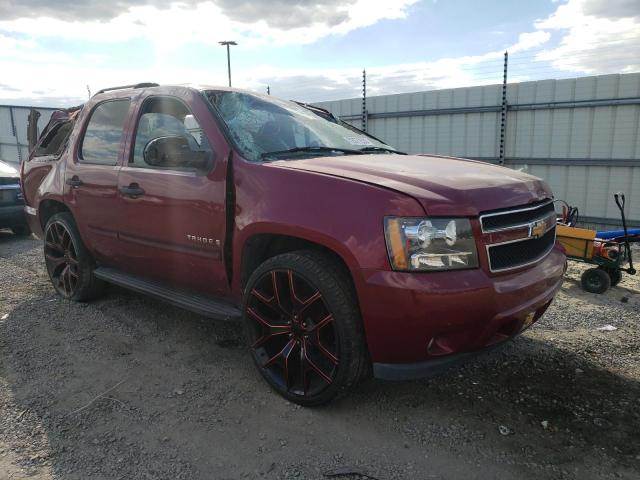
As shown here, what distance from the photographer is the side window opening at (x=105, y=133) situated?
3.94m

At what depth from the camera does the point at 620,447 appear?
2451 mm

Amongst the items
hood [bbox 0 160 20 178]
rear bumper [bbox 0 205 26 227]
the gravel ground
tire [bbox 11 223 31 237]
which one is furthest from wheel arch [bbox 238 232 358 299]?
tire [bbox 11 223 31 237]

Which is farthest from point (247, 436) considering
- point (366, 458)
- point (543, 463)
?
point (543, 463)

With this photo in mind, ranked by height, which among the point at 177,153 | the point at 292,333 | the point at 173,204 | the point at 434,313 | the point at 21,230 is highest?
the point at 177,153

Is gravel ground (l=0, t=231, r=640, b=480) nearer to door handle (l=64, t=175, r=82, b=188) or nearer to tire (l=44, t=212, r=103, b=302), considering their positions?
tire (l=44, t=212, r=103, b=302)

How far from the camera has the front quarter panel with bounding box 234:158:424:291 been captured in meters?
A: 2.37

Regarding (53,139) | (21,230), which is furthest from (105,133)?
(21,230)

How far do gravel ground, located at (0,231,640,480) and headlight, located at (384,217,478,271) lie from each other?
941 millimetres

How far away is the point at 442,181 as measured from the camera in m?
2.57

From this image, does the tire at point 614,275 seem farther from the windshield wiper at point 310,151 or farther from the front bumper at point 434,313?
the windshield wiper at point 310,151

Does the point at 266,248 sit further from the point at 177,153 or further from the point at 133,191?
the point at 133,191

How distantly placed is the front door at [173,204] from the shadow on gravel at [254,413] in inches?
25.0

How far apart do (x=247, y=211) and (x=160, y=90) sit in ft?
4.63

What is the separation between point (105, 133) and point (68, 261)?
133cm
